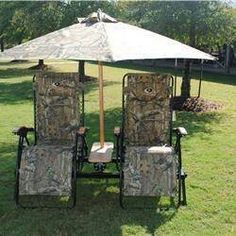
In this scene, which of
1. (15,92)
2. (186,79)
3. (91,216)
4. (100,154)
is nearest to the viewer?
(91,216)

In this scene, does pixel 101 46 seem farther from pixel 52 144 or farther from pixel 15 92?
pixel 15 92

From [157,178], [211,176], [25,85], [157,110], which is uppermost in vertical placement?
[157,110]

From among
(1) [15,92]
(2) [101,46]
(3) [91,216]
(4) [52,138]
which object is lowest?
(1) [15,92]

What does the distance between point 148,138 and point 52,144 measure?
4.34 feet

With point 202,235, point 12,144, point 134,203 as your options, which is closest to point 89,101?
point 12,144

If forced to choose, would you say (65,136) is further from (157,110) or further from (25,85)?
(25,85)

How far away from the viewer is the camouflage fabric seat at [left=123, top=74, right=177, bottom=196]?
17.4 ft

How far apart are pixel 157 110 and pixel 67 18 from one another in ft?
52.6

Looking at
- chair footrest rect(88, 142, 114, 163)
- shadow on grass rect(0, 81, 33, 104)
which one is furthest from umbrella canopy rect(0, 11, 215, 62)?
shadow on grass rect(0, 81, 33, 104)

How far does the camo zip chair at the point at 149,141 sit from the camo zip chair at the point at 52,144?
65 centimetres

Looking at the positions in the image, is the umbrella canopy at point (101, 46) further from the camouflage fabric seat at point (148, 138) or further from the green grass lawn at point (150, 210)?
the green grass lawn at point (150, 210)

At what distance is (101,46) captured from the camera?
472cm

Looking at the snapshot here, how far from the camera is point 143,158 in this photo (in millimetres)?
5426

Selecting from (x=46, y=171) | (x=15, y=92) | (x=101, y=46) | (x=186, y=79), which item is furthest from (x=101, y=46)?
(x=15, y=92)
